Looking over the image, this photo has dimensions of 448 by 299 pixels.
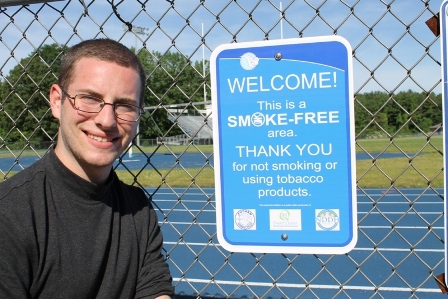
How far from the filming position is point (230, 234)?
1.88 metres

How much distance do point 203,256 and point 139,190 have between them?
4.89 meters

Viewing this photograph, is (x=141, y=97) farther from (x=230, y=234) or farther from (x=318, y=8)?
(x=318, y=8)

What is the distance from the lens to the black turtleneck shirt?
4.88 ft

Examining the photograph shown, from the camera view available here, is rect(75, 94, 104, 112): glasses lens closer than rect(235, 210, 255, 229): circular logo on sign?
Yes

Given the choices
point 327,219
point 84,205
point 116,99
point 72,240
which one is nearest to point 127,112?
point 116,99

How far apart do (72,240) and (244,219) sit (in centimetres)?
63

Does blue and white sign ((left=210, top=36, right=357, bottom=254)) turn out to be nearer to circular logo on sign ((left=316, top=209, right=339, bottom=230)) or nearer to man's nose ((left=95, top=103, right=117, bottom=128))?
circular logo on sign ((left=316, top=209, right=339, bottom=230))

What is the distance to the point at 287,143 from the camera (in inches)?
68.2

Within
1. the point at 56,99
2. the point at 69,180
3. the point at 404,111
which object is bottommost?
the point at 69,180

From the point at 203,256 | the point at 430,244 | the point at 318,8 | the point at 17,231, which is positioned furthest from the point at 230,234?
the point at 430,244

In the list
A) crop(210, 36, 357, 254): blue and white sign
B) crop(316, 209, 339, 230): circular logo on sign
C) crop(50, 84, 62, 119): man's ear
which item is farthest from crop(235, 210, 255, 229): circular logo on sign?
crop(50, 84, 62, 119): man's ear

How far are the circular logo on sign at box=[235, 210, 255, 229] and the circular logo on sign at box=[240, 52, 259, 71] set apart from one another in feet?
1.76

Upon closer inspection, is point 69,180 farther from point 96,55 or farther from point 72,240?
point 96,55

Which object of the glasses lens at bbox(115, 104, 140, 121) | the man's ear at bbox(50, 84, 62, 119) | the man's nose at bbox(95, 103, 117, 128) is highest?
the glasses lens at bbox(115, 104, 140, 121)
